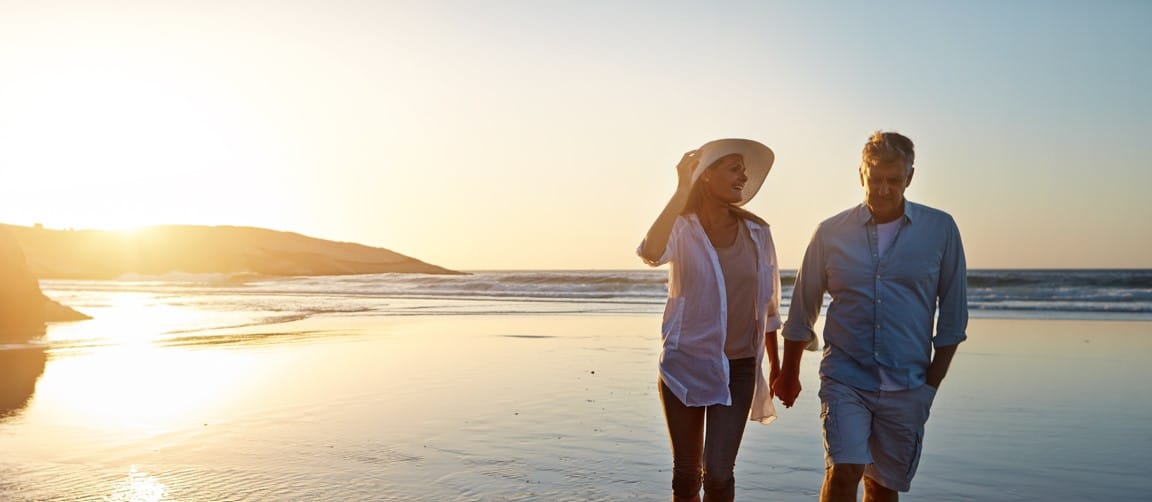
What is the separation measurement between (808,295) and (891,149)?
0.73m

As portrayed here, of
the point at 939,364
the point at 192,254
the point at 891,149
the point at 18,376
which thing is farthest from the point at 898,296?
the point at 192,254

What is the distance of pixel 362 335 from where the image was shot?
53.2ft

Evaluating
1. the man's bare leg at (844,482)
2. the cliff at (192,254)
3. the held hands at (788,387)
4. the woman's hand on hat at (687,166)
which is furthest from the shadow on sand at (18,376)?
the cliff at (192,254)

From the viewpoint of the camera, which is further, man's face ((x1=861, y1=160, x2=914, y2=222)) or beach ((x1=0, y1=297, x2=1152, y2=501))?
beach ((x1=0, y1=297, x2=1152, y2=501))

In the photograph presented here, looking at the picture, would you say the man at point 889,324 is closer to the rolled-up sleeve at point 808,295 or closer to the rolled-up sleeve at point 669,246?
the rolled-up sleeve at point 808,295

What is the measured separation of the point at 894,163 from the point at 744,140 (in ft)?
2.53

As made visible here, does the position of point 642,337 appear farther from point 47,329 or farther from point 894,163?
point 894,163

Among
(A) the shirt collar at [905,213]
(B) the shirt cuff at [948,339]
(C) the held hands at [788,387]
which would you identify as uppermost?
(A) the shirt collar at [905,213]

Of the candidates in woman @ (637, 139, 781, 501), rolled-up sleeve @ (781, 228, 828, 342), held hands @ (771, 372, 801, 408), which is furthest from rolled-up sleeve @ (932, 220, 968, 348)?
woman @ (637, 139, 781, 501)

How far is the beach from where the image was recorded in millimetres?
5508

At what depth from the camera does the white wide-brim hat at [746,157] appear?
422 centimetres

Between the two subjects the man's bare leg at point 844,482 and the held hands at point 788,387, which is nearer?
the man's bare leg at point 844,482

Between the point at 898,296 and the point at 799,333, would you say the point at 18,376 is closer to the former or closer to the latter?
the point at 799,333

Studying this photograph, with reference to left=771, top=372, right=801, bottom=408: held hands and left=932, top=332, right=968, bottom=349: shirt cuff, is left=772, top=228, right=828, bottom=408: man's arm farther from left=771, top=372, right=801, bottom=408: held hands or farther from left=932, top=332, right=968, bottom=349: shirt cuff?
left=932, top=332, right=968, bottom=349: shirt cuff
